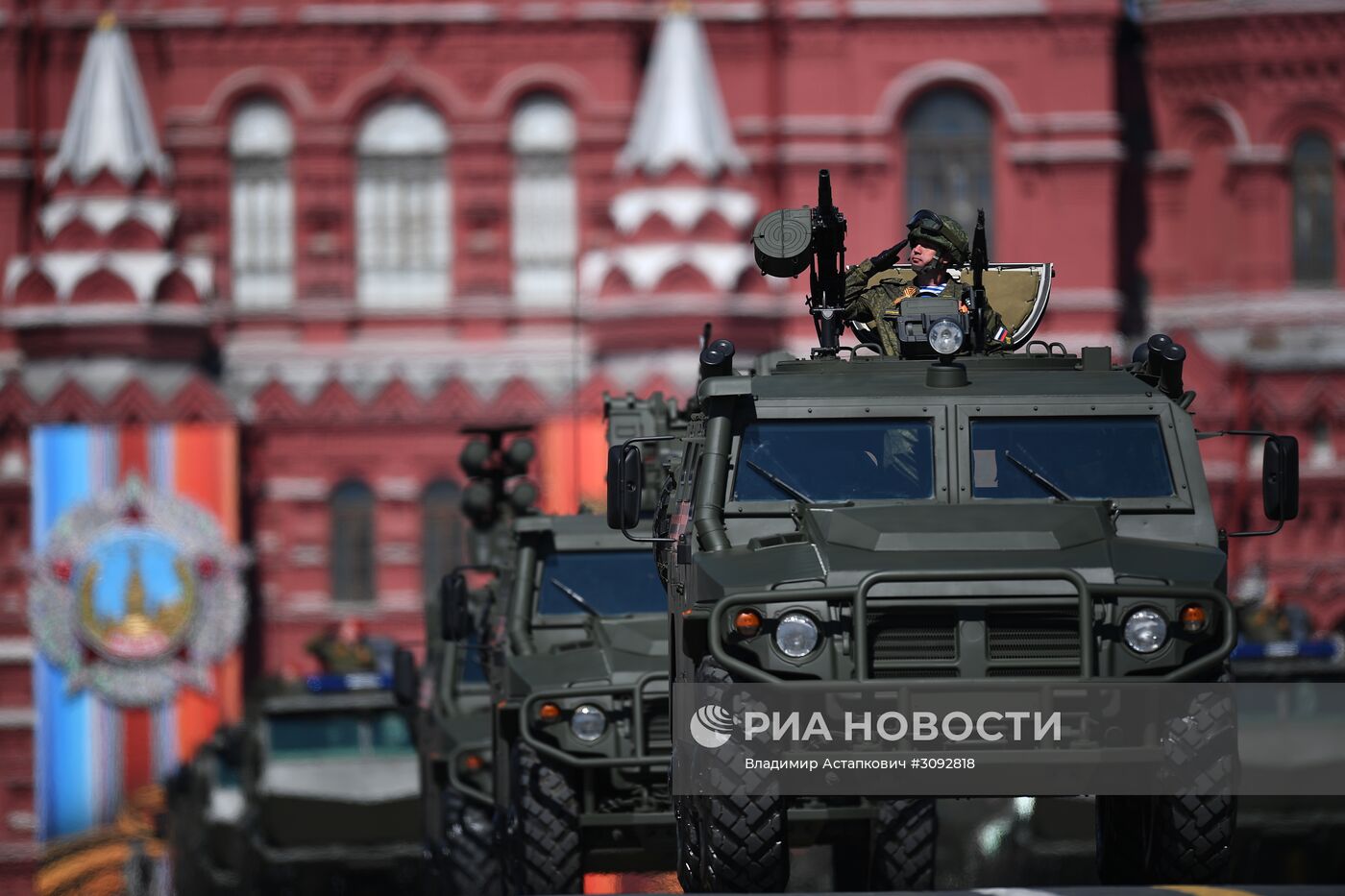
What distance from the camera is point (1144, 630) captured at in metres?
12.4

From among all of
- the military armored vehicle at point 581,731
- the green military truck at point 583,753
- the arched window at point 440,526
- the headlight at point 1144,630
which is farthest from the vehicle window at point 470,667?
the arched window at point 440,526

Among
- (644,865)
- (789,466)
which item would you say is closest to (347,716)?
(644,865)

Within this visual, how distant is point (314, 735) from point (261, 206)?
19.6 meters

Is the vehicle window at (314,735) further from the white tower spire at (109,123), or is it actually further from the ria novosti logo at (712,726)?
the white tower spire at (109,123)

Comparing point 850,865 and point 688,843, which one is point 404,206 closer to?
point 850,865

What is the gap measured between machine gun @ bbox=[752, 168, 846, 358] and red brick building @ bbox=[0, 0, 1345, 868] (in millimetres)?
25492

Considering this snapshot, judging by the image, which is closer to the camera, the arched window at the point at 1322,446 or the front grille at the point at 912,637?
the front grille at the point at 912,637

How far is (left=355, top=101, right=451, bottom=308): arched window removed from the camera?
4391 cm

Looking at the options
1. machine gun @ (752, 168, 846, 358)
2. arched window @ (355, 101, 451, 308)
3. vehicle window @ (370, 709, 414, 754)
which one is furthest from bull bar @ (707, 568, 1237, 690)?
arched window @ (355, 101, 451, 308)

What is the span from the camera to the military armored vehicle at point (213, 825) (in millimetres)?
28594

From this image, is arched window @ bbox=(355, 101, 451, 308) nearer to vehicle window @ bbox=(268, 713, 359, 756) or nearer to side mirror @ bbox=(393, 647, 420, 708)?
vehicle window @ bbox=(268, 713, 359, 756)

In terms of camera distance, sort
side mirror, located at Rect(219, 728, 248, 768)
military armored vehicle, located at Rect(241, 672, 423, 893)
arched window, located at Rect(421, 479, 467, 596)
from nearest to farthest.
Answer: military armored vehicle, located at Rect(241, 672, 423, 893) < side mirror, located at Rect(219, 728, 248, 768) < arched window, located at Rect(421, 479, 467, 596)

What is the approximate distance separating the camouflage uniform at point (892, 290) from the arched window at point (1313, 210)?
2973cm

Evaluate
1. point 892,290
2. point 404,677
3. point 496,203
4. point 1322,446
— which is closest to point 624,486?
point 892,290
